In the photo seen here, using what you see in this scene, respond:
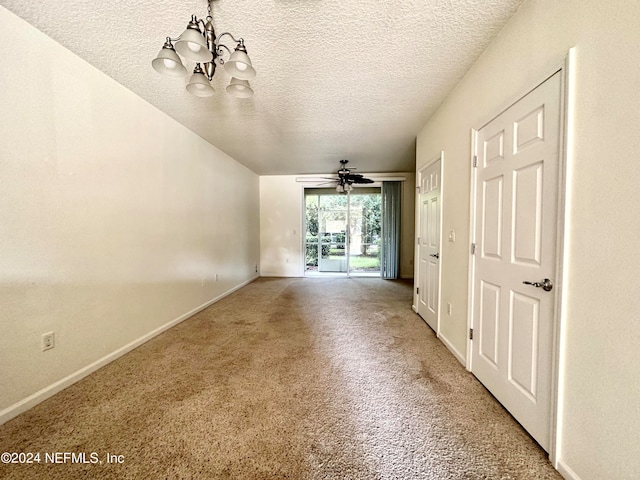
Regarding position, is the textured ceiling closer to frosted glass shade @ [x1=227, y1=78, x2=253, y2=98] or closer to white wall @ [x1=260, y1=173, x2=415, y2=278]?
frosted glass shade @ [x1=227, y1=78, x2=253, y2=98]

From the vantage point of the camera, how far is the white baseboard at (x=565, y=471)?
1130mm

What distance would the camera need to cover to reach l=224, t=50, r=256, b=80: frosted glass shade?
1.40 meters

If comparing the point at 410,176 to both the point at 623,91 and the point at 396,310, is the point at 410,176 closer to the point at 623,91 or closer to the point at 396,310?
the point at 396,310

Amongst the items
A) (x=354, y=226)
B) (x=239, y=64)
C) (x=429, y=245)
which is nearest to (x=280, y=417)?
(x=239, y=64)

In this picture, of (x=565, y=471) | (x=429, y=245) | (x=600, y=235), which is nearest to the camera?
(x=600, y=235)

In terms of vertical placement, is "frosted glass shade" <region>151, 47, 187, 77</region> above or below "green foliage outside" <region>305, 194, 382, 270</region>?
above

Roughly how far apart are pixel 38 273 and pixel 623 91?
3.25m

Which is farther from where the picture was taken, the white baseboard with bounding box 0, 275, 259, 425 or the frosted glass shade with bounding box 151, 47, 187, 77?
the white baseboard with bounding box 0, 275, 259, 425

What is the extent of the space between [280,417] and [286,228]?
→ 515 centimetres

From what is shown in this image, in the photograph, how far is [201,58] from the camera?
1.36 metres

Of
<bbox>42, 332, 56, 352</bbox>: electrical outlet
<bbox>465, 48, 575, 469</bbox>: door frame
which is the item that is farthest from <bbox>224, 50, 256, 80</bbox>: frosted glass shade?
<bbox>42, 332, 56, 352</bbox>: electrical outlet

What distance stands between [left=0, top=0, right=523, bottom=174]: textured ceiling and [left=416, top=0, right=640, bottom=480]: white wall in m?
0.57

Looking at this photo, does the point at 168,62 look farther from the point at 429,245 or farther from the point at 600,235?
the point at 429,245

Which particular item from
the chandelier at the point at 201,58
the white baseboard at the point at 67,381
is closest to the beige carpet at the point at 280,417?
the white baseboard at the point at 67,381
